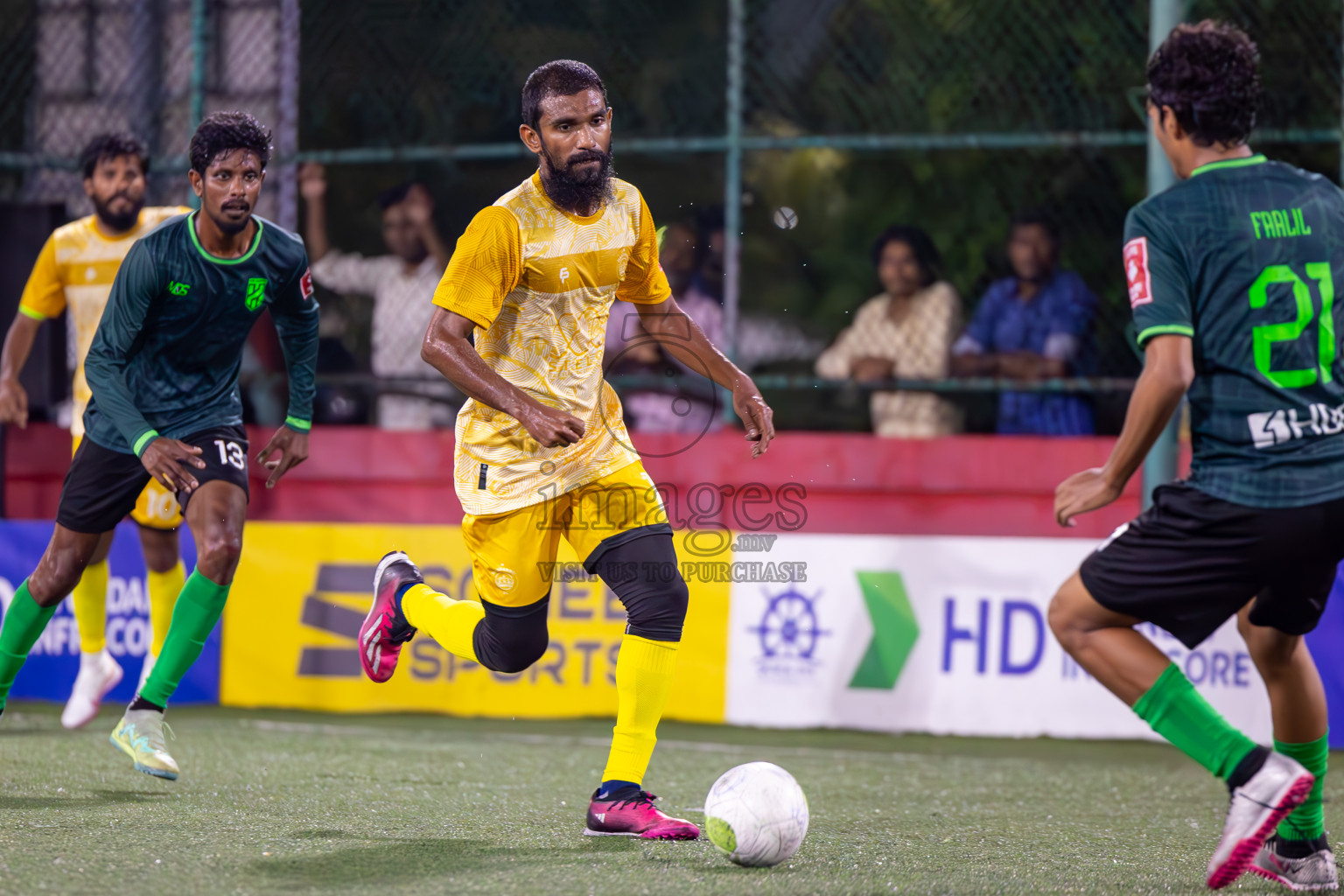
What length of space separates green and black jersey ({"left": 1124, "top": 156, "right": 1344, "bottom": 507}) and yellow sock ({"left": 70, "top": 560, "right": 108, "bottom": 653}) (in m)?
4.85

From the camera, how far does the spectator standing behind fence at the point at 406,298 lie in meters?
8.60

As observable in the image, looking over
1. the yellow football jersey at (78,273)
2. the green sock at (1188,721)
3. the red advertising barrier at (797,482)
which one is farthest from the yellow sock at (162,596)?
the green sock at (1188,721)

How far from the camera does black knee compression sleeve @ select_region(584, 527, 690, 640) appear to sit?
4270 mm

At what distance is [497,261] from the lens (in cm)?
417

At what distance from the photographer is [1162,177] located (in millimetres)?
6969

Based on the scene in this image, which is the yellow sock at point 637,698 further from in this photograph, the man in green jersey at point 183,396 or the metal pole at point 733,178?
the metal pole at point 733,178

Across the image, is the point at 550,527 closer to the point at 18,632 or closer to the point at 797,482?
the point at 18,632

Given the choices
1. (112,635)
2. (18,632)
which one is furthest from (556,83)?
(112,635)

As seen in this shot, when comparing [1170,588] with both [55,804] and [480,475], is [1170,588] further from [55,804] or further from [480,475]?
[55,804]

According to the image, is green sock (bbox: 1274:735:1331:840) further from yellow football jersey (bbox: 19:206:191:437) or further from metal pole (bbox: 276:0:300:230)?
metal pole (bbox: 276:0:300:230)

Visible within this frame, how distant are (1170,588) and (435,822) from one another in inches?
90.4

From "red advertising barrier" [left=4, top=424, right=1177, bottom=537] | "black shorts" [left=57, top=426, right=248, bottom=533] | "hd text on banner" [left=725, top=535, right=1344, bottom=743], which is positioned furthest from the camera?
"red advertising barrier" [left=4, top=424, right=1177, bottom=537]

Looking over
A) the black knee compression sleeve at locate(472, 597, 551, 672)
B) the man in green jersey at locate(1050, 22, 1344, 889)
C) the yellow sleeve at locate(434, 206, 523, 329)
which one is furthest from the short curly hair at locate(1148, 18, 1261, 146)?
the black knee compression sleeve at locate(472, 597, 551, 672)

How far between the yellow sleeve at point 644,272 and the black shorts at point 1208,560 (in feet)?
5.81
